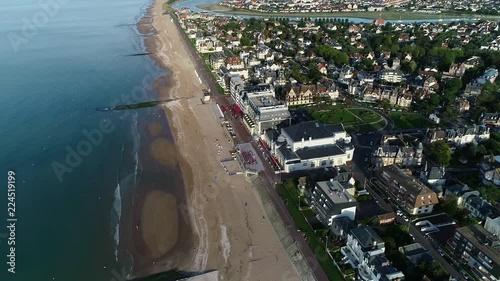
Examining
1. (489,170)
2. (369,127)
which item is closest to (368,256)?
(489,170)

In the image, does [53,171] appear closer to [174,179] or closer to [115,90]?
[174,179]

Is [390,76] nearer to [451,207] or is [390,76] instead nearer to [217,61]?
[217,61]

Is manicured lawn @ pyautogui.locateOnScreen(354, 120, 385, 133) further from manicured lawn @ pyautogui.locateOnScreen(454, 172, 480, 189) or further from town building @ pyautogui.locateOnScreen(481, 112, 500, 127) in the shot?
town building @ pyautogui.locateOnScreen(481, 112, 500, 127)

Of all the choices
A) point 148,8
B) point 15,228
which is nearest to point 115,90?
point 15,228

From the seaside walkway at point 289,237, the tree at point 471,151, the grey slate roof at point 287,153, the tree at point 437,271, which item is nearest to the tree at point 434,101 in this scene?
the tree at point 471,151

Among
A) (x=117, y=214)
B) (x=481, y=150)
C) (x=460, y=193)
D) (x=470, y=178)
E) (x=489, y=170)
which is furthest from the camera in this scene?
(x=481, y=150)

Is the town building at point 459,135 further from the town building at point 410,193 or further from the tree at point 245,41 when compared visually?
the tree at point 245,41
